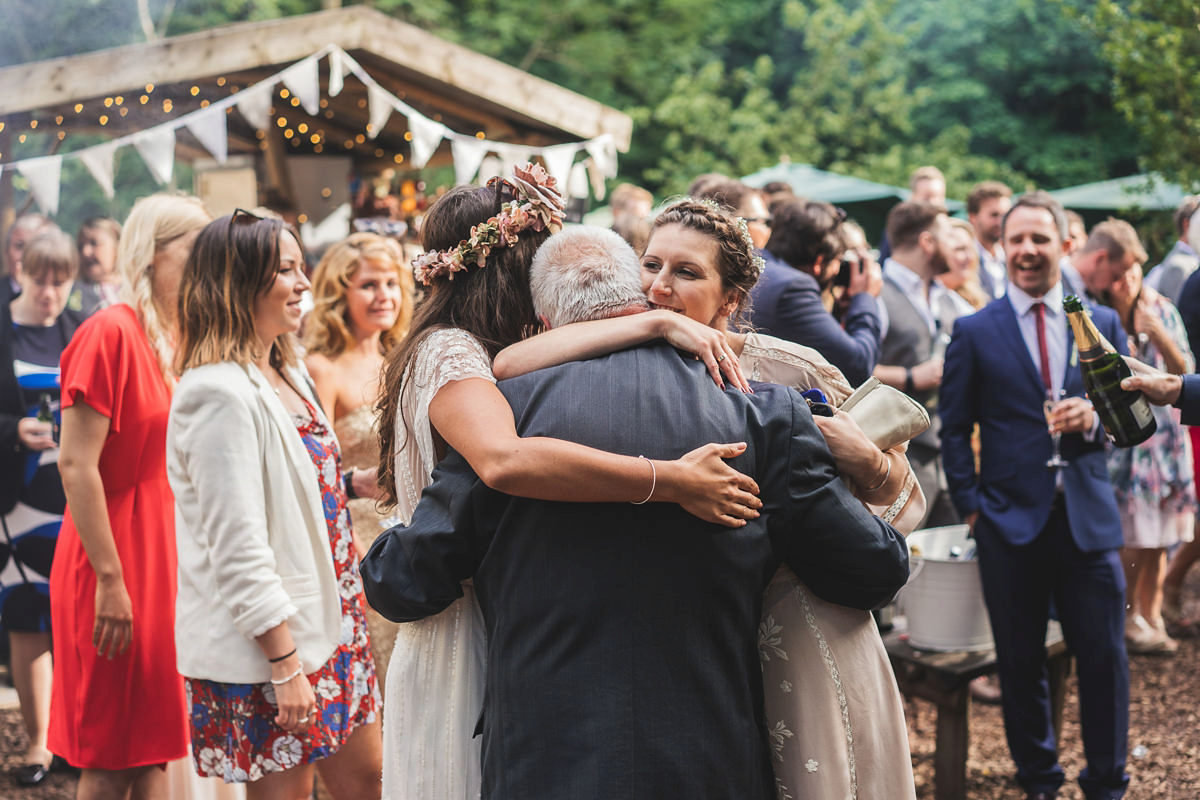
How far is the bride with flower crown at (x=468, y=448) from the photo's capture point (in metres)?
1.61

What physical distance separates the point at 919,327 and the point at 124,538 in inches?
150

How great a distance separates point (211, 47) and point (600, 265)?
6193mm

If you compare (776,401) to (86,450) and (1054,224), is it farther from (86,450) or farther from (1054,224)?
(1054,224)

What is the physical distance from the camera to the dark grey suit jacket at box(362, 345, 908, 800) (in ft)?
5.37

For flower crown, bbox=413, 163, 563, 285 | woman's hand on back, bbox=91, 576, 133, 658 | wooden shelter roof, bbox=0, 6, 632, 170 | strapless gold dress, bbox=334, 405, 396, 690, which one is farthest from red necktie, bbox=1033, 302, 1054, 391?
wooden shelter roof, bbox=0, 6, 632, 170

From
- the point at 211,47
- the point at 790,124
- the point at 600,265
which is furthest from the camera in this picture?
the point at 790,124

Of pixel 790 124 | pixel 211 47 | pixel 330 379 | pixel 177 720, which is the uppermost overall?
pixel 790 124

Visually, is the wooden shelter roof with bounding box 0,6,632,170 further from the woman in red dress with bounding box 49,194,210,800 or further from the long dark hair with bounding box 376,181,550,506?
the long dark hair with bounding box 376,181,550,506

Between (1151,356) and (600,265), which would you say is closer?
(600,265)

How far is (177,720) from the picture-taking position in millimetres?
2945

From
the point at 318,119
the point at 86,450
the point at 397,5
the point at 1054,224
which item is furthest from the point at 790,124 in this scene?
the point at 86,450

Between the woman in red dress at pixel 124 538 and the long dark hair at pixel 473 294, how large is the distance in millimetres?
1198

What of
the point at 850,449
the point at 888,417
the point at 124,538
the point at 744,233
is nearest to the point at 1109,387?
the point at 744,233

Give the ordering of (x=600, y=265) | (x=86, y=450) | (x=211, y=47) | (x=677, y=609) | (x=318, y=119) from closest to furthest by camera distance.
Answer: (x=677, y=609) → (x=600, y=265) → (x=86, y=450) → (x=211, y=47) → (x=318, y=119)
